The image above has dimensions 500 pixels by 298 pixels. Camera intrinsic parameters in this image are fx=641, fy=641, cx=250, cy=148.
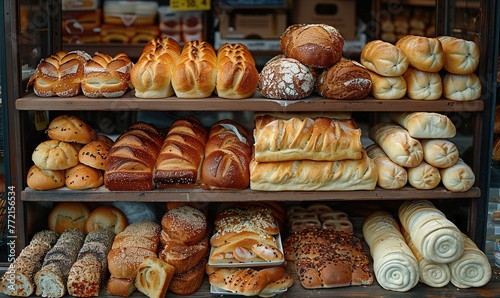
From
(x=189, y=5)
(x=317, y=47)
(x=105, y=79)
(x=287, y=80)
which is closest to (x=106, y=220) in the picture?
(x=105, y=79)

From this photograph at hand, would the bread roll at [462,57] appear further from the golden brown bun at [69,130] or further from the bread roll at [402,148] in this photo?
the golden brown bun at [69,130]

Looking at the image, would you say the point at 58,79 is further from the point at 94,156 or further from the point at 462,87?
the point at 462,87

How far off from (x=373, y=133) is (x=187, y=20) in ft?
9.88

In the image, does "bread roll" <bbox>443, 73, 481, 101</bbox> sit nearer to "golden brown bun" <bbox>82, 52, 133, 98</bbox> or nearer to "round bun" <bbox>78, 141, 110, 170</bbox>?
"golden brown bun" <bbox>82, 52, 133, 98</bbox>

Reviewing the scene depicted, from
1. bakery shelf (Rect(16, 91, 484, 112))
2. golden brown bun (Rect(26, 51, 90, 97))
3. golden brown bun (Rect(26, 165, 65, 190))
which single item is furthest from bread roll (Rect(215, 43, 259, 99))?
golden brown bun (Rect(26, 165, 65, 190))

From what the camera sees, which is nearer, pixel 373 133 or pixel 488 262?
pixel 488 262

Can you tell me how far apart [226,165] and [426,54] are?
1.05 metres

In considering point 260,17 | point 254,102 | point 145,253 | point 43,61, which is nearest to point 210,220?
point 145,253

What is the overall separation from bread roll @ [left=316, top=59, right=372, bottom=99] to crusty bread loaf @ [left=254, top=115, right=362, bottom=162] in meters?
0.16

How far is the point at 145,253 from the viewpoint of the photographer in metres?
2.88

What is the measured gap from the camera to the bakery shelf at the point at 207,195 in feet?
9.68

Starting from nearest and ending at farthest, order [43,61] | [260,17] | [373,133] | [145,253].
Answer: [145,253], [43,61], [373,133], [260,17]

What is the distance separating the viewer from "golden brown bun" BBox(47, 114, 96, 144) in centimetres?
303

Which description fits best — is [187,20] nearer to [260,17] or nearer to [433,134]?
[260,17]
